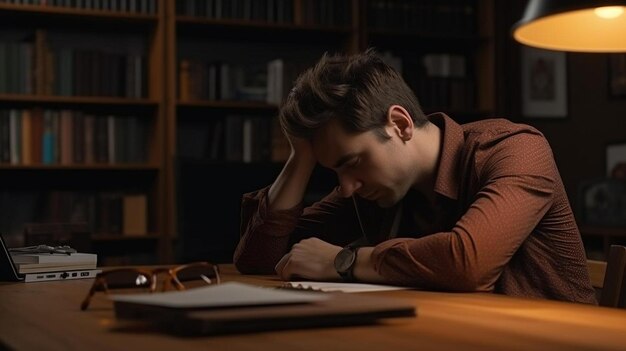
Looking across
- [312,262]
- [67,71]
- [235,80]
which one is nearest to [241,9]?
[235,80]

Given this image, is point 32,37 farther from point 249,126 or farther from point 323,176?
point 323,176

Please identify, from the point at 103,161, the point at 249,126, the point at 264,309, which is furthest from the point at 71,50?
the point at 264,309

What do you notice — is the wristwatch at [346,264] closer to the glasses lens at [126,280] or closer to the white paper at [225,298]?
the glasses lens at [126,280]

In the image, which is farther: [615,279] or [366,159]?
[366,159]

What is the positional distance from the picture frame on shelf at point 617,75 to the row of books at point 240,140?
5.04ft

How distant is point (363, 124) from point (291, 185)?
0.33 m

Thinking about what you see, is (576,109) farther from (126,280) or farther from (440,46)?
(126,280)

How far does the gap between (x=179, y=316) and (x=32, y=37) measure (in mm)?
3417

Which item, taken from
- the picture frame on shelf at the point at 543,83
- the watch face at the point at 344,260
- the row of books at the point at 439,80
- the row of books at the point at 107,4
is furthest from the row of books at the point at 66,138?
the watch face at the point at 344,260

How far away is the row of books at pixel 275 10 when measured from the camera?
4.20m

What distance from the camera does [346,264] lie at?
1.55 meters

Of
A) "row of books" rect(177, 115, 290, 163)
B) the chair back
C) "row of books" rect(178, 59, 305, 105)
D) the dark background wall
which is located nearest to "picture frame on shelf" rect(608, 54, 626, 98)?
the dark background wall

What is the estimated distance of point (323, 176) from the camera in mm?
4441

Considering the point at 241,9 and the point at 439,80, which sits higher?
the point at 241,9
